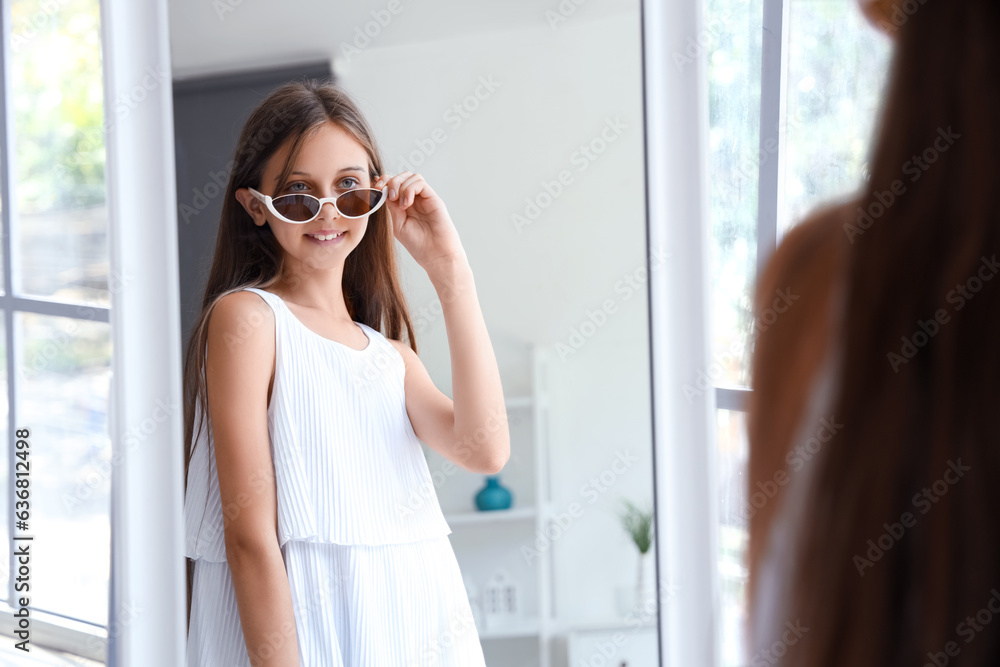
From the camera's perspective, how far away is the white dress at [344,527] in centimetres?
87

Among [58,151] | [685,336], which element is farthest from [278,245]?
[685,336]

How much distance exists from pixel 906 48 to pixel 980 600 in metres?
0.28

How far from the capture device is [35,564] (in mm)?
1042

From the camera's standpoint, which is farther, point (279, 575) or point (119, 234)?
point (119, 234)

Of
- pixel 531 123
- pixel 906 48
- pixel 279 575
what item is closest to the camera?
pixel 906 48

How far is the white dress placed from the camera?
2.87ft

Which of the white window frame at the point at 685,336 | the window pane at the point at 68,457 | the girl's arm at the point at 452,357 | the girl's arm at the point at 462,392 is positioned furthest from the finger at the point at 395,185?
the window pane at the point at 68,457

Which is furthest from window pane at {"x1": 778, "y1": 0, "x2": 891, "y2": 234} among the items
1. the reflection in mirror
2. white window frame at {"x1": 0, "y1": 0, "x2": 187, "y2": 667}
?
white window frame at {"x1": 0, "y1": 0, "x2": 187, "y2": 667}

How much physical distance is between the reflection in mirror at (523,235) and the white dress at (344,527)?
27mm

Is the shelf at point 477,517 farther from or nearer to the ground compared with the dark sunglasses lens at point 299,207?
nearer to the ground

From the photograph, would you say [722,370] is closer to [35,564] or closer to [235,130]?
[235,130]

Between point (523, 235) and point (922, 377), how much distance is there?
65 centimetres

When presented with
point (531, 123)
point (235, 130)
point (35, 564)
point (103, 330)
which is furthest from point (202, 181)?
point (35, 564)

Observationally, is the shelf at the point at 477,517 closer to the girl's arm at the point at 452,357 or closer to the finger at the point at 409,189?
the girl's arm at the point at 452,357
